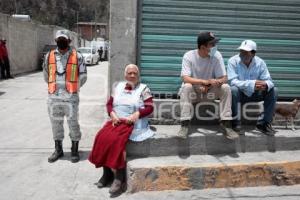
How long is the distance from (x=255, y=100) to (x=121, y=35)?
2117mm

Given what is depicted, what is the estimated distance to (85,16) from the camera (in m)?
73.6

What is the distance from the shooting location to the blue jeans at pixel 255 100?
216 inches

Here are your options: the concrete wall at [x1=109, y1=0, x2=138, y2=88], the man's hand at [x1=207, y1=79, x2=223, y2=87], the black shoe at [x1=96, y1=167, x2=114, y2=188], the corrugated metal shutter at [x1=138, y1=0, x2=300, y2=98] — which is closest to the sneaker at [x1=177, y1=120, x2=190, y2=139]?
the man's hand at [x1=207, y1=79, x2=223, y2=87]

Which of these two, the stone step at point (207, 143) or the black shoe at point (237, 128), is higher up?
the black shoe at point (237, 128)

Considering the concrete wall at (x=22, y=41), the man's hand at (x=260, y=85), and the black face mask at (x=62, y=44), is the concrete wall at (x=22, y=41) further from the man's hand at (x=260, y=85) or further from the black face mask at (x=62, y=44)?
the man's hand at (x=260, y=85)

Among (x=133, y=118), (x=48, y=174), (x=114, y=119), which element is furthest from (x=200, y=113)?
(x=48, y=174)

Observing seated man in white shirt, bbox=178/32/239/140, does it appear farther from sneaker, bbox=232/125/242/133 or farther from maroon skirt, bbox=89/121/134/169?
maroon skirt, bbox=89/121/134/169

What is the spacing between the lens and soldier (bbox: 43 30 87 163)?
227 inches

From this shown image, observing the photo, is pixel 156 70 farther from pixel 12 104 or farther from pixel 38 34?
pixel 38 34

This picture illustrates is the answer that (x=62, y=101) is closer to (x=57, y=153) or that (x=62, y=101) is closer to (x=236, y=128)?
(x=57, y=153)

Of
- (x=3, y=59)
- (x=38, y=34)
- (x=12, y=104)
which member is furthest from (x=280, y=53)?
(x=38, y=34)

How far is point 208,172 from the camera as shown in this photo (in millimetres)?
4984

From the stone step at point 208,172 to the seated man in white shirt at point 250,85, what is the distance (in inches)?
22.1

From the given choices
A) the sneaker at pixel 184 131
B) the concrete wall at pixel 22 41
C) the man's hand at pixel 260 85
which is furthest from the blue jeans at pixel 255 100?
the concrete wall at pixel 22 41
